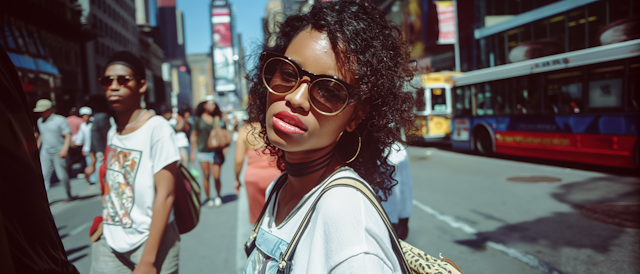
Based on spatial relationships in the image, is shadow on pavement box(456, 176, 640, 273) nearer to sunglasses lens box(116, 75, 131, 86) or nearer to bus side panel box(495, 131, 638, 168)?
bus side panel box(495, 131, 638, 168)

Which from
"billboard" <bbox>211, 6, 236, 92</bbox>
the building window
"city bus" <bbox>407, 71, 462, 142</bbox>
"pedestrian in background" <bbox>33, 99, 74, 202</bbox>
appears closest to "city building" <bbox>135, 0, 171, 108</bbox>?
"billboard" <bbox>211, 6, 236, 92</bbox>

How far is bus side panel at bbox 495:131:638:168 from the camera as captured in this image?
26.9ft

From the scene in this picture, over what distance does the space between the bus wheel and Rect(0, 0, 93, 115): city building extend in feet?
56.3

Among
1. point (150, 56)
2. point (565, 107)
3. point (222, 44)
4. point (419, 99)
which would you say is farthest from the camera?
point (150, 56)

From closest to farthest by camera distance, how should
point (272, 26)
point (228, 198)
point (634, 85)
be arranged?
point (272, 26), point (228, 198), point (634, 85)

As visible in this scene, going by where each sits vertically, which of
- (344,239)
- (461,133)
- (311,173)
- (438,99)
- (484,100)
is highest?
(438,99)

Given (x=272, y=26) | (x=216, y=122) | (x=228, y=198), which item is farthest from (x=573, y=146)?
(x=272, y=26)

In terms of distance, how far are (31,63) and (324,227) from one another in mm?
25978

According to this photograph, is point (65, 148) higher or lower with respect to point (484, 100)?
lower

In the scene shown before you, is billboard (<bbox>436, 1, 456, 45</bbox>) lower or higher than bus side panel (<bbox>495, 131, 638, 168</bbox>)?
higher

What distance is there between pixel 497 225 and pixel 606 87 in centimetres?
590

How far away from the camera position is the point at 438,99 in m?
17.8

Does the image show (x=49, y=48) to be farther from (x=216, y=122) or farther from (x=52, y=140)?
(x=216, y=122)

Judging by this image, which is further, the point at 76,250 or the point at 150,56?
the point at 150,56
